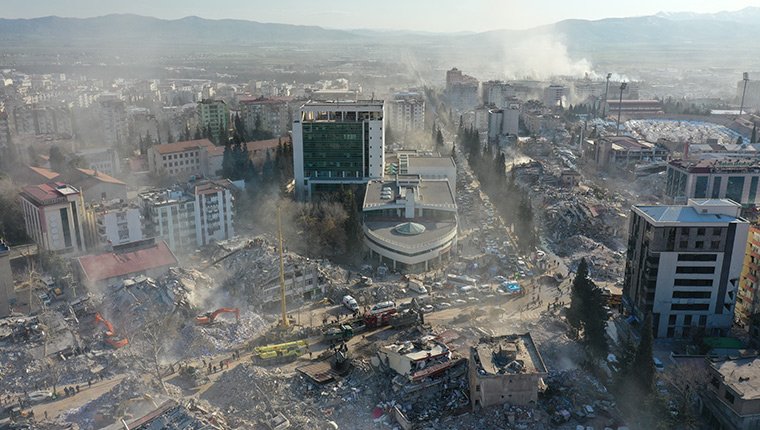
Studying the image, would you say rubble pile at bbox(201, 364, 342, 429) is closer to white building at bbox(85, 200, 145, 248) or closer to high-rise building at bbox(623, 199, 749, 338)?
white building at bbox(85, 200, 145, 248)

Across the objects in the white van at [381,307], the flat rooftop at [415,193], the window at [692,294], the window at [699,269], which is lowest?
the white van at [381,307]

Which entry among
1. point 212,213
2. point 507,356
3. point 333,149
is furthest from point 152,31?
point 507,356

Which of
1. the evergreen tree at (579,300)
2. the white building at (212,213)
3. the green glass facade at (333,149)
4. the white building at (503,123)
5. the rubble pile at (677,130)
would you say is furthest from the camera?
the rubble pile at (677,130)

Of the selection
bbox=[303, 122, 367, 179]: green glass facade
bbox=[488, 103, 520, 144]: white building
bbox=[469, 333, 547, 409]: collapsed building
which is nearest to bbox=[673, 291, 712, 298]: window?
bbox=[469, 333, 547, 409]: collapsed building

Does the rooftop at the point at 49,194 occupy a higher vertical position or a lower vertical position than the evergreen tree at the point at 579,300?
higher

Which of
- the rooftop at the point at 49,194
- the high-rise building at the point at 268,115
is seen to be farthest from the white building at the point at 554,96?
the rooftop at the point at 49,194

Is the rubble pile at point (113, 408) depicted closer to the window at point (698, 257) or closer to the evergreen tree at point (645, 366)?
the evergreen tree at point (645, 366)

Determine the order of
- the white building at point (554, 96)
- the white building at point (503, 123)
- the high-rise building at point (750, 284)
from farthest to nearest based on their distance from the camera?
the white building at point (554, 96), the white building at point (503, 123), the high-rise building at point (750, 284)
